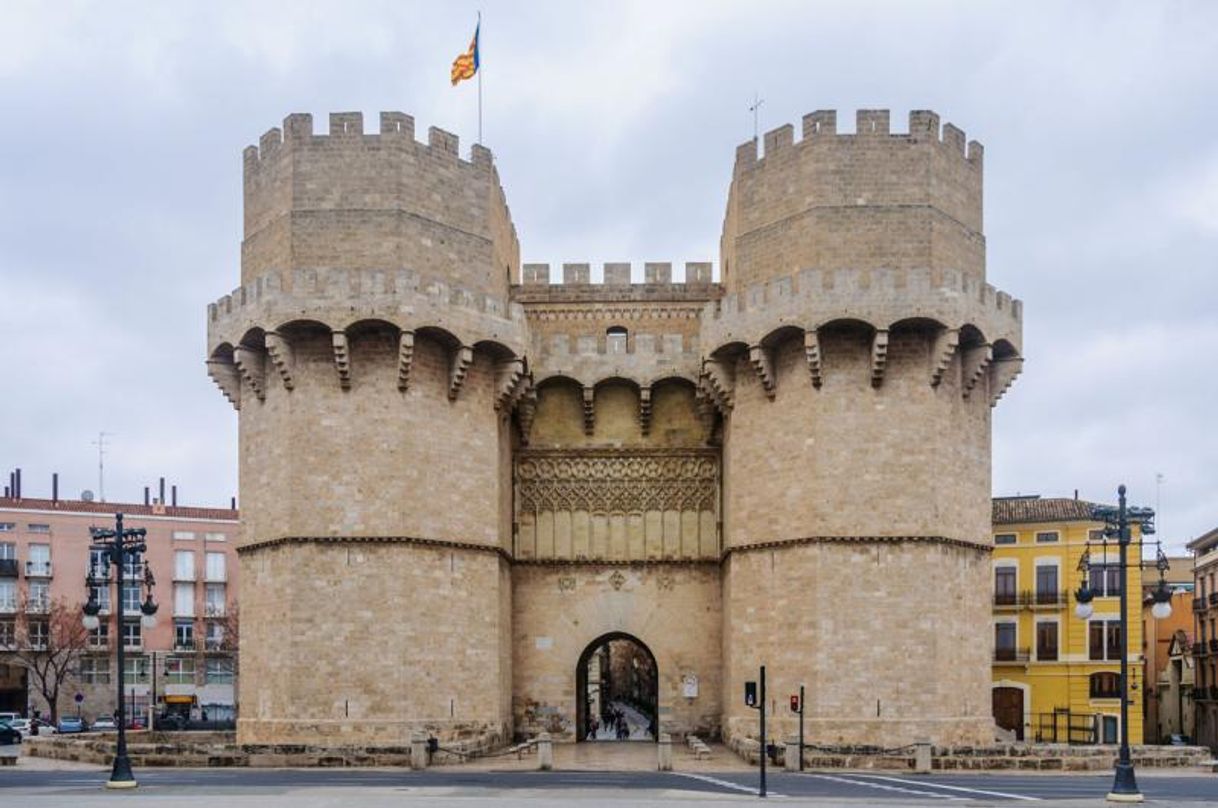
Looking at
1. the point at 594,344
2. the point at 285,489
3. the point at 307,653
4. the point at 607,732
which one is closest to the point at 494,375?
the point at 594,344

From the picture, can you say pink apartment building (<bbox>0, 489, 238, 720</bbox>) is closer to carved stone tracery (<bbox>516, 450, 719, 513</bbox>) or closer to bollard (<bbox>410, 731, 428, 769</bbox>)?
carved stone tracery (<bbox>516, 450, 719, 513</bbox>)

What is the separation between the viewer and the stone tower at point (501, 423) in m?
34.4

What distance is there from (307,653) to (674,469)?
467 inches

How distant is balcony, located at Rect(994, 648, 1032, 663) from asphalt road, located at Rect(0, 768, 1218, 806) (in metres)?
22.1

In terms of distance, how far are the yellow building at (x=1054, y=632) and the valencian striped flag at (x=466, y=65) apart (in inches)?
1125

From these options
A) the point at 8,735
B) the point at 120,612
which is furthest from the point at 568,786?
the point at 8,735

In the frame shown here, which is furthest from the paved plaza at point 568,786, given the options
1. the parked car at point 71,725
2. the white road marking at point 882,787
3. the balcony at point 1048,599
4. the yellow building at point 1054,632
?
the parked car at point 71,725

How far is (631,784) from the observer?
2803 cm

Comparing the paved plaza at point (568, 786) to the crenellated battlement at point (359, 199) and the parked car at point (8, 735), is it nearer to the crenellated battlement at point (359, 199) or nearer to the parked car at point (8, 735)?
the crenellated battlement at point (359, 199)

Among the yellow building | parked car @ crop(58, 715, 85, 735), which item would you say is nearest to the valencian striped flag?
the yellow building

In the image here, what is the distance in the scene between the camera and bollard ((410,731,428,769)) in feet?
105

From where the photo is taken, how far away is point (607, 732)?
5947 cm

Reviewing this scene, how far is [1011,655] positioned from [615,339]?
2299 cm

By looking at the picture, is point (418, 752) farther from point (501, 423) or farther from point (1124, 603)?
point (1124, 603)
